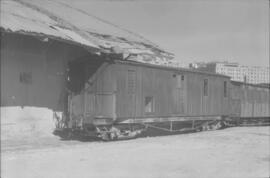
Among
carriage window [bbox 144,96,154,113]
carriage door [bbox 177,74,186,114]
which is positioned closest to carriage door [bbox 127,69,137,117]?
carriage window [bbox 144,96,154,113]

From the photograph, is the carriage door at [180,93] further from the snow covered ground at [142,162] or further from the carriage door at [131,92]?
the snow covered ground at [142,162]

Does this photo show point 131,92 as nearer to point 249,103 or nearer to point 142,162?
point 142,162

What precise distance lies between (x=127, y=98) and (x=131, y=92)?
1.13 ft

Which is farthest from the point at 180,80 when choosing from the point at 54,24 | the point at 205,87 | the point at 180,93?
the point at 54,24

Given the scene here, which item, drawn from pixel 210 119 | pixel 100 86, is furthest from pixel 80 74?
pixel 210 119

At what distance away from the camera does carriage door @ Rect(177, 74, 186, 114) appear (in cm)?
2059

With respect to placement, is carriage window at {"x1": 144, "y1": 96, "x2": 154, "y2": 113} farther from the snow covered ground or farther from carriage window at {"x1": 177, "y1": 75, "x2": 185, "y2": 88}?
the snow covered ground

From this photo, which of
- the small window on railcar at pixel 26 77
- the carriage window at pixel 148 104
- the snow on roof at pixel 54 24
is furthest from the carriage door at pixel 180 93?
the small window on railcar at pixel 26 77

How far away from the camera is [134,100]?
58.5 feet

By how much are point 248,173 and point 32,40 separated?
10062mm

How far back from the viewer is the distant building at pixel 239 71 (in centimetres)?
3711

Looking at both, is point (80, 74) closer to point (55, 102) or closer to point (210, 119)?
point (55, 102)

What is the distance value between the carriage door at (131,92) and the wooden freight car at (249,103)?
10.0 metres

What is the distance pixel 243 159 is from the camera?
11664 mm
